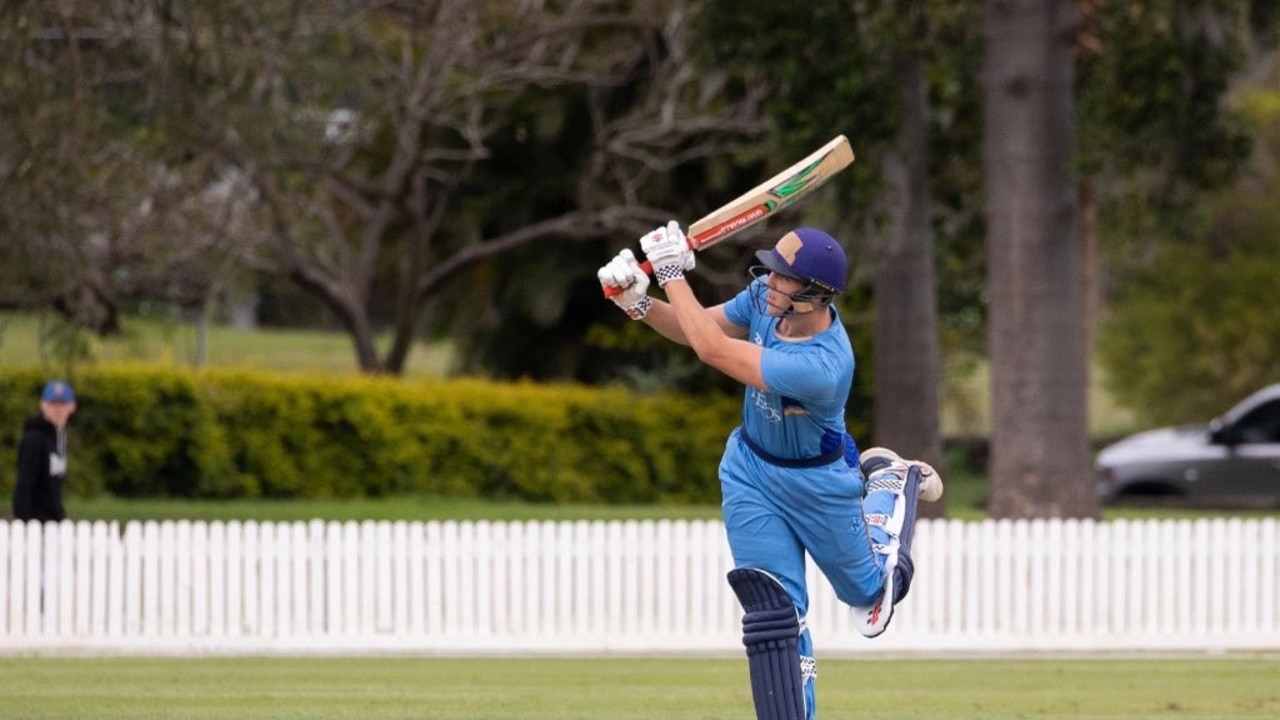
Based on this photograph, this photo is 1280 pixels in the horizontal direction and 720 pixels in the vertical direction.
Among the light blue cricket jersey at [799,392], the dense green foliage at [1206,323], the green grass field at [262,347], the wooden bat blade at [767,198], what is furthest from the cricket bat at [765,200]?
the dense green foliage at [1206,323]

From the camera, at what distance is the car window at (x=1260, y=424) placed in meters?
26.4

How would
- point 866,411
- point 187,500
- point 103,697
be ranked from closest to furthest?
point 103,697
point 187,500
point 866,411

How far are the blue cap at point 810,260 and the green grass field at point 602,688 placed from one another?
121 inches

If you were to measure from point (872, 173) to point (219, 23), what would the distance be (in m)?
6.23

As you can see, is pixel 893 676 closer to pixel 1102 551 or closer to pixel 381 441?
pixel 1102 551

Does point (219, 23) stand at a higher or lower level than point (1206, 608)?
higher

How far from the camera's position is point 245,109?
17703mm

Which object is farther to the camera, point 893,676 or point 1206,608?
point 1206,608

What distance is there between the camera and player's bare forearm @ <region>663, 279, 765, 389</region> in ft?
23.1

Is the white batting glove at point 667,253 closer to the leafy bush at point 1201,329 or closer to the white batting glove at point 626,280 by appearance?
the white batting glove at point 626,280

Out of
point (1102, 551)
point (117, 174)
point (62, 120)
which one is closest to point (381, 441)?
point (117, 174)

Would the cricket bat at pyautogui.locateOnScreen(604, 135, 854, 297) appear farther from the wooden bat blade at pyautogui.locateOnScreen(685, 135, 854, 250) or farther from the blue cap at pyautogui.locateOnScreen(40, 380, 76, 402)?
the blue cap at pyautogui.locateOnScreen(40, 380, 76, 402)

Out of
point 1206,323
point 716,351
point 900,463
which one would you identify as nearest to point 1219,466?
point 1206,323

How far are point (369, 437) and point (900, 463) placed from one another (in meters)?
16.4
